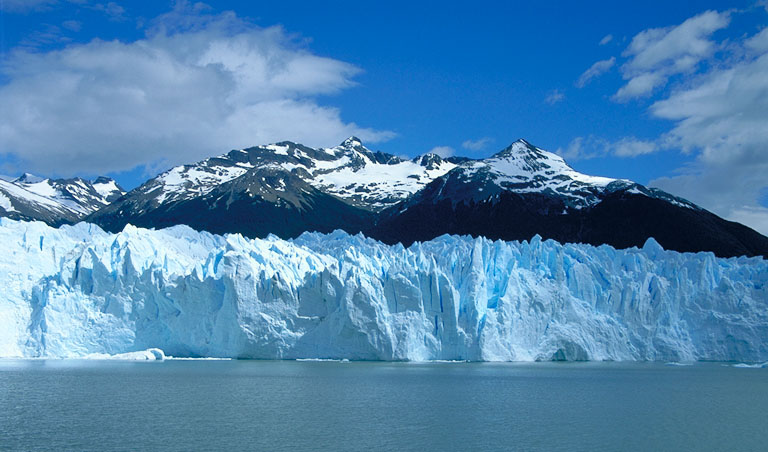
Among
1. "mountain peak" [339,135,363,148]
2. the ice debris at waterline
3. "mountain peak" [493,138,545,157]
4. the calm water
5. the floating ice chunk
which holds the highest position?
"mountain peak" [339,135,363,148]

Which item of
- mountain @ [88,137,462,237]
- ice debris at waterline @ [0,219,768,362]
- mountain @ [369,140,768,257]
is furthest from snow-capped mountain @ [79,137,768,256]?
ice debris at waterline @ [0,219,768,362]

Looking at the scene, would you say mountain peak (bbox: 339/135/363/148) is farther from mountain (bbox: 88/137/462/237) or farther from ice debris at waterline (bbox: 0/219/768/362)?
ice debris at waterline (bbox: 0/219/768/362)

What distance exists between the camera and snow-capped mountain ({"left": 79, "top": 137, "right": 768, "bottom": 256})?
6469cm

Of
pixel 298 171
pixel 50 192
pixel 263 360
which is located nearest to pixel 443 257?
pixel 263 360

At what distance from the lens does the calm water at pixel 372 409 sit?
16000 millimetres

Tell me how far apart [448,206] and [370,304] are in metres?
46.9

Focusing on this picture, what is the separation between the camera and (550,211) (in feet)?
237

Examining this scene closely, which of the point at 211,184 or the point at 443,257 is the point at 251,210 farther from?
the point at 443,257

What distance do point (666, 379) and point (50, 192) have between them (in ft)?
492

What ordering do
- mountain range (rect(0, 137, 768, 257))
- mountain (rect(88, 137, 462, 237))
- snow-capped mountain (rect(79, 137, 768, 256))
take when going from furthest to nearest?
mountain (rect(88, 137, 462, 237)), mountain range (rect(0, 137, 768, 257)), snow-capped mountain (rect(79, 137, 768, 256))

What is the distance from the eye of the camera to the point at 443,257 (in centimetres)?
3684

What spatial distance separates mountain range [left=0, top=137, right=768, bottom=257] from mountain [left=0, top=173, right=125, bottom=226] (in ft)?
1.86

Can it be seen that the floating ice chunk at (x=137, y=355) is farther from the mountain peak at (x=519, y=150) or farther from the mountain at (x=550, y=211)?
the mountain peak at (x=519, y=150)

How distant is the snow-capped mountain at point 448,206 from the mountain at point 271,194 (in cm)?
22
